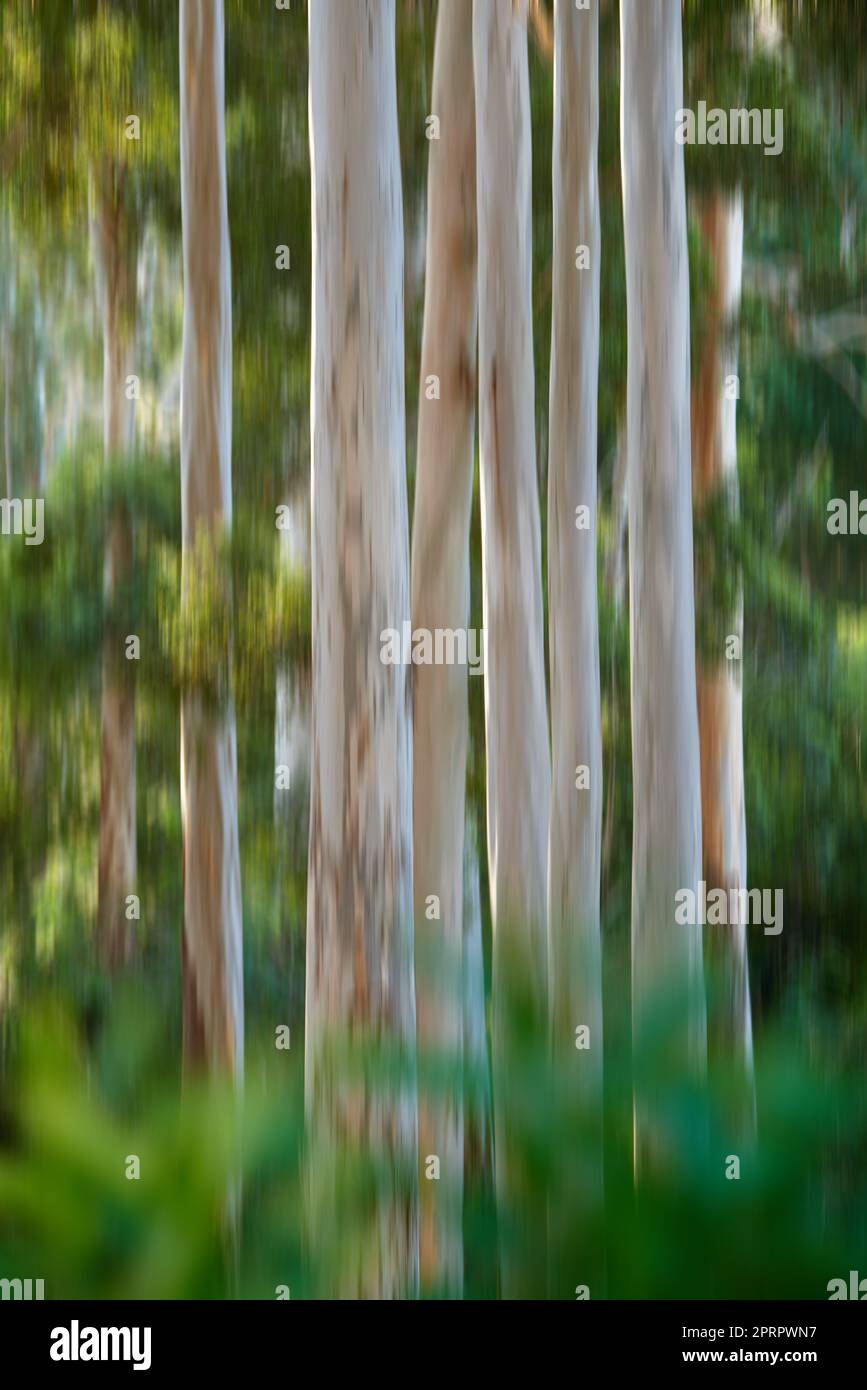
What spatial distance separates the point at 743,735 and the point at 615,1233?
7.23 feet

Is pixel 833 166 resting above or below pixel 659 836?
above

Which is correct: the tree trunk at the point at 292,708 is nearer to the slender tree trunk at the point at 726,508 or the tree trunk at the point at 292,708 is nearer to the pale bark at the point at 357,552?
the pale bark at the point at 357,552

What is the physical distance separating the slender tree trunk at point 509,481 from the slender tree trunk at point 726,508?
455mm

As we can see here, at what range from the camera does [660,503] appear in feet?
7.72

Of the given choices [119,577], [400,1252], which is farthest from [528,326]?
[400,1252]

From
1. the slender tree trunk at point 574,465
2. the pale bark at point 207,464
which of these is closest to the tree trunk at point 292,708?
the pale bark at point 207,464

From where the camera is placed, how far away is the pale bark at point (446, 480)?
7.66 feet

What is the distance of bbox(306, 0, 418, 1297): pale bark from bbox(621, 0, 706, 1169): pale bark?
0.71 meters

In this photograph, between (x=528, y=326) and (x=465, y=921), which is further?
(x=465, y=921)

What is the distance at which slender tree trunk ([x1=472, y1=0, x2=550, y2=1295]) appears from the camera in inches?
91.4

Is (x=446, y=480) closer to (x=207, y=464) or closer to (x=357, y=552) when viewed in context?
(x=207, y=464)
